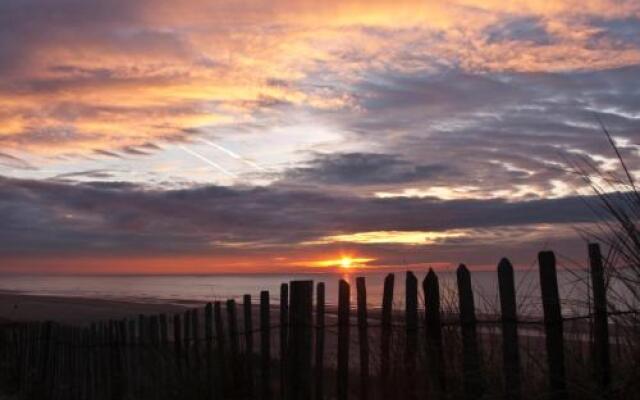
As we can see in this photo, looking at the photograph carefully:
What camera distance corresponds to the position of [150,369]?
29.8 ft

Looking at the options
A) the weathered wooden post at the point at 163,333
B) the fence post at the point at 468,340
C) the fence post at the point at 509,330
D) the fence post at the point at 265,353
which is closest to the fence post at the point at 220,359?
the fence post at the point at 265,353

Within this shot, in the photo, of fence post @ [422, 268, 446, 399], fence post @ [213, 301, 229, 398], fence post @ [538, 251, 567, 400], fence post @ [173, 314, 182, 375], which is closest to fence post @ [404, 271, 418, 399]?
fence post @ [422, 268, 446, 399]

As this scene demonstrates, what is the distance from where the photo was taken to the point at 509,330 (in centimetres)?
483

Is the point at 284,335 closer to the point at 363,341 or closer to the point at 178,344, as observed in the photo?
the point at 363,341

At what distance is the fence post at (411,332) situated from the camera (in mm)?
5404

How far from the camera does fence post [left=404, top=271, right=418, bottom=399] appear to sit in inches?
213

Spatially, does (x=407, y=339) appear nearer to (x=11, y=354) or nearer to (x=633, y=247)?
(x=633, y=247)

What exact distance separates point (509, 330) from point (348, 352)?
5.85ft

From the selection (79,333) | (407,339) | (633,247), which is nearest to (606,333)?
(633,247)

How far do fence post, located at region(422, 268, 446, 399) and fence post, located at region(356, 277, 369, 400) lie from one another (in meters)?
0.70

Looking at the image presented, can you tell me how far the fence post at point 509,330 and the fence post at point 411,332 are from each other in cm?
78

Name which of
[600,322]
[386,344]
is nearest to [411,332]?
[386,344]

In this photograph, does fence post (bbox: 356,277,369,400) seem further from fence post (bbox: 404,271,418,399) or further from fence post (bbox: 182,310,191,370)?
fence post (bbox: 182,310,191,370)

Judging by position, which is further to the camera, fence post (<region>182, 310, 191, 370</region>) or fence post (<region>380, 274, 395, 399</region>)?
fence post (<region>182, 310, 191, 370</region>)
